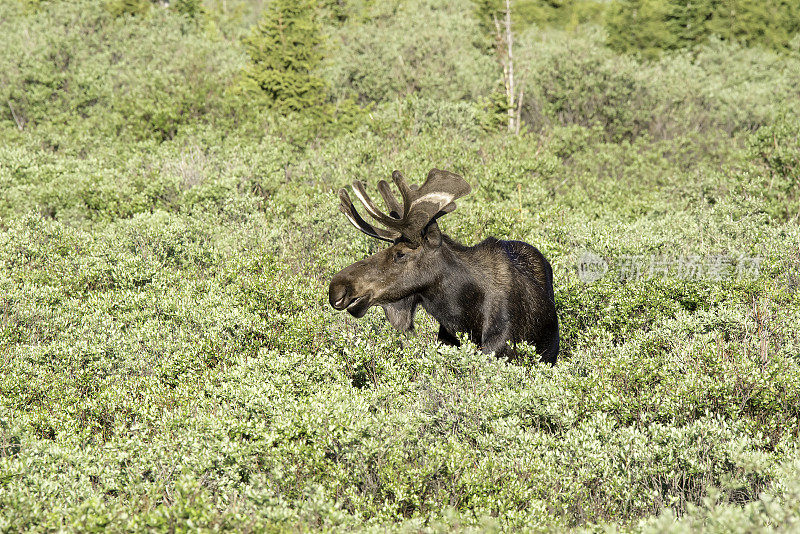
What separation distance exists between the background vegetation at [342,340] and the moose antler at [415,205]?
1070mm

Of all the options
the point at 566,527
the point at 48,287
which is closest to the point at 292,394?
the point at 566,527

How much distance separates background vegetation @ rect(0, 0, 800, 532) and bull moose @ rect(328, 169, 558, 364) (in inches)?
15.4

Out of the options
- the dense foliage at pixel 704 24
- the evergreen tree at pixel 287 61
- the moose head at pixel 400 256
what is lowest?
the dense foliage at pixel 704 24

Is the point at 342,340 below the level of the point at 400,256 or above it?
below

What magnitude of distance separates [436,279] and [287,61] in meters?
17.7

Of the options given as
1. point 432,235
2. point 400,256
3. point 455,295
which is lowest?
point 455,295

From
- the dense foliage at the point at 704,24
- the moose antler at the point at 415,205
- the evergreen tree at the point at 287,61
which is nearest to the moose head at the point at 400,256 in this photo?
the moose antler at the point at 415,205

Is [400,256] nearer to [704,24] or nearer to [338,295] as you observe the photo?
[338,295]

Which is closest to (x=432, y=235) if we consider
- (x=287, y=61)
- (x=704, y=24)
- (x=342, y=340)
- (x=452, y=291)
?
(x=452, y=291)

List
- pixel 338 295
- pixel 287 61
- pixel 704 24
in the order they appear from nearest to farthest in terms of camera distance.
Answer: pixel 338 295
pixel 287 61
pixel 704 24

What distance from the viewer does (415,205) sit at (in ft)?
18.1

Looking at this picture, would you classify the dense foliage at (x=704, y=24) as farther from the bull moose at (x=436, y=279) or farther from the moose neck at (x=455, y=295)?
the moose neck at (x=455, y=295)

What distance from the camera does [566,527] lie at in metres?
3.93

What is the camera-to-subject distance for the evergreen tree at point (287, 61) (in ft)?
69.6
